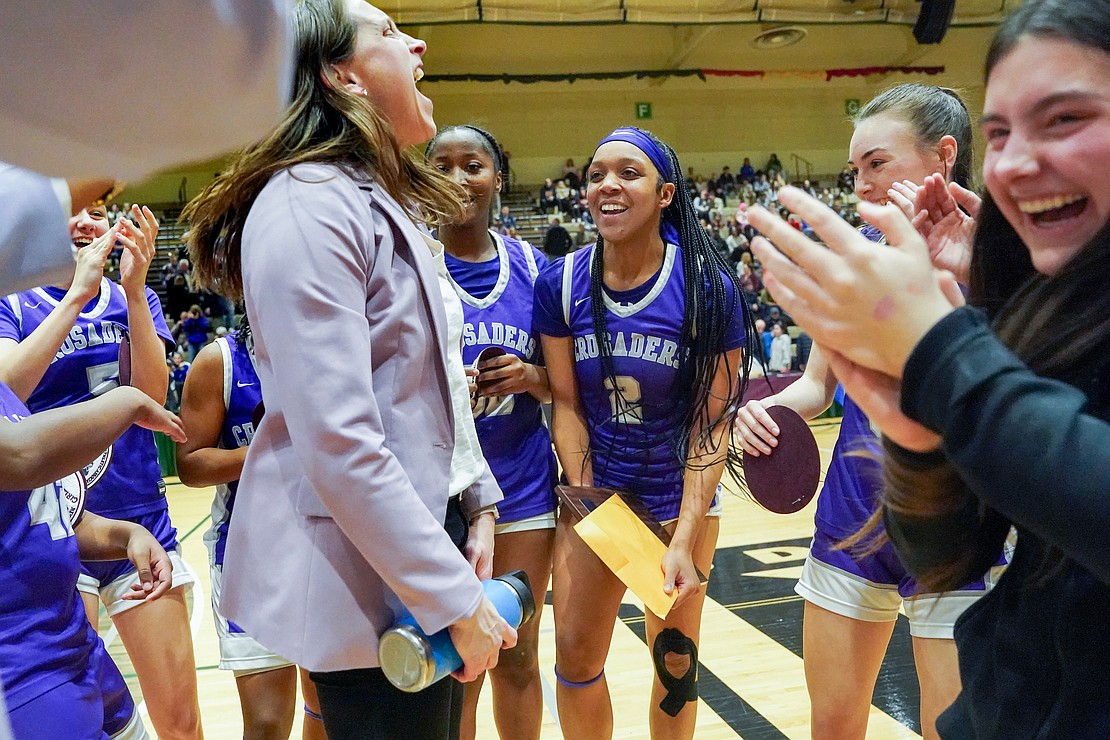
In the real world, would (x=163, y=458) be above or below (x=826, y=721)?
below

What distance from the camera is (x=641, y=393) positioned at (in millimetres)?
2623

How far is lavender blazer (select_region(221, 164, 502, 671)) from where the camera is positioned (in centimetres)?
126

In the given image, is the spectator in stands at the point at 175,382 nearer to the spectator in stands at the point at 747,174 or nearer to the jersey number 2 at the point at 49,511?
the jersey number 2 at the point at 49,511

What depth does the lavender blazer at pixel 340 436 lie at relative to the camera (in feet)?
4.13

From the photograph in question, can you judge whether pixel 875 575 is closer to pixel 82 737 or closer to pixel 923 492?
pixel 923 492

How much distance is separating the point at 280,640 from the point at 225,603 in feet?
0.50

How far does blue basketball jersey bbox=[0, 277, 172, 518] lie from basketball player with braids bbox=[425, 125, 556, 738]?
101 centimetres

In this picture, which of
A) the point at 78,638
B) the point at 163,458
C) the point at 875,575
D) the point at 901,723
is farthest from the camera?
the point at 163,458

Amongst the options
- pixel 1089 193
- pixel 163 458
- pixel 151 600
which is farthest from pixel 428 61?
pixel 1089 193

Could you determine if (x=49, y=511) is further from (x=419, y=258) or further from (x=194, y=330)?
(x=194, y=330)

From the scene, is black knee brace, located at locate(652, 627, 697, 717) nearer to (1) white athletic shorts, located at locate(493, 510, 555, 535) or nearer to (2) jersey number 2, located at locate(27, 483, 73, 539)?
(1) white athletic shorts, located at locate(493, 510, 555, 535)

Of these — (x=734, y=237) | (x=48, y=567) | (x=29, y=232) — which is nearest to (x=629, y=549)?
(x=48, y=567)

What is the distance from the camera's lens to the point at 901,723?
307cm

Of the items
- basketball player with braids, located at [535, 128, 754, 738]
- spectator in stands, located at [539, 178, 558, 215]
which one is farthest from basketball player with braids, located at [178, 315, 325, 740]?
spectator in stands, located at [539, 178, 558, 215]
